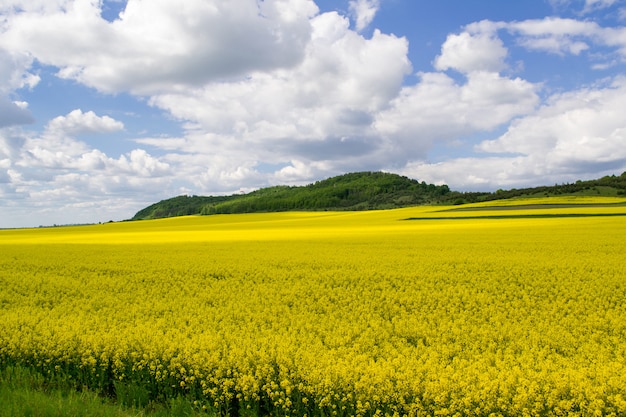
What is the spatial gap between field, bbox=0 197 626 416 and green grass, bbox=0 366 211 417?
0.21 meters

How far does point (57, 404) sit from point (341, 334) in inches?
193

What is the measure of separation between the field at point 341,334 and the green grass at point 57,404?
0.21 m

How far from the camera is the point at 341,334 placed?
8266mm

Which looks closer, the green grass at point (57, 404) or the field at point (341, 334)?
the green grass at point (57, 404)

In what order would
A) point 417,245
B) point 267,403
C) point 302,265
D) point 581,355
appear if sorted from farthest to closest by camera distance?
point 417,245
point 302,265
point 581,355
point 267,403

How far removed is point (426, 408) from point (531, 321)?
4.77m

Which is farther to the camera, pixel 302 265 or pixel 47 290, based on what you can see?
pixel 302 265

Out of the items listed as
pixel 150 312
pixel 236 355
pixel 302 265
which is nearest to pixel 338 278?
pixel 302 265

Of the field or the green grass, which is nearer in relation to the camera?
the green grass

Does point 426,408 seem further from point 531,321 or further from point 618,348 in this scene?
point 531,321

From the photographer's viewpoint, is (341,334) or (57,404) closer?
(57,404)

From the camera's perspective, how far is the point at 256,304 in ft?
35.1

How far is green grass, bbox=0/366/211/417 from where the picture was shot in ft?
18.3

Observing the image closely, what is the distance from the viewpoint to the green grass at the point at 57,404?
5.58 metres
